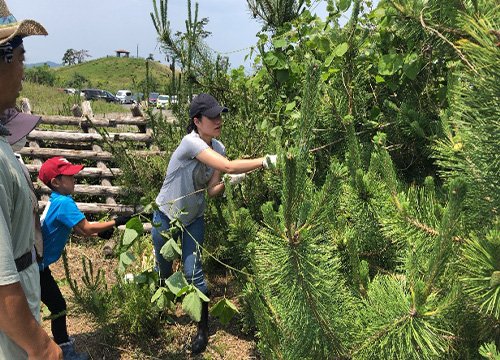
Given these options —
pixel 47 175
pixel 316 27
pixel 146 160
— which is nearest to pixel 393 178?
pixel 316 27

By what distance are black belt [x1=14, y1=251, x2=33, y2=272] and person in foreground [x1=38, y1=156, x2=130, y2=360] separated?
1.58 meters

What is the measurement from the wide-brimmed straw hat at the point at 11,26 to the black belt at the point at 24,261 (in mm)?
684

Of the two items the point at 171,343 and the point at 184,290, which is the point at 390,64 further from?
the point at 171,343

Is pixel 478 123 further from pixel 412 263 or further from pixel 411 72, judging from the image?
pixel 411 72

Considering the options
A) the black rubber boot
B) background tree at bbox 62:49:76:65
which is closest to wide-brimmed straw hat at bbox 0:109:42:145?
the black rubber boot

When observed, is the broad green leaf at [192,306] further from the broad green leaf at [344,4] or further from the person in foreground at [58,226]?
the broad green leaf at [344,4]

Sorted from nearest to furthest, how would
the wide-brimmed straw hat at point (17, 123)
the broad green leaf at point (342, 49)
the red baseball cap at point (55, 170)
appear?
the wide-brimmed straw hat at point (17, 123) → the broad green leaf at point (342, 49) → the red baseball cap at point (55, 170)

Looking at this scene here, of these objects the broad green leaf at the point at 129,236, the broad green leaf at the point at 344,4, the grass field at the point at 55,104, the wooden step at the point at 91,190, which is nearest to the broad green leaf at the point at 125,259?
the broad green leaf at the point at 129,236

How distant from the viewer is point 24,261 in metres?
1.38

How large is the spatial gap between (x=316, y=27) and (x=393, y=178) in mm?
1748

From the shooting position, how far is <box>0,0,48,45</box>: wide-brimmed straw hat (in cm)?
126

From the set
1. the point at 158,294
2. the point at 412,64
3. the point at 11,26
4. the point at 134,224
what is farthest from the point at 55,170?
the point at 412,64

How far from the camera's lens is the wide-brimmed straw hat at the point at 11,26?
49.6 inches

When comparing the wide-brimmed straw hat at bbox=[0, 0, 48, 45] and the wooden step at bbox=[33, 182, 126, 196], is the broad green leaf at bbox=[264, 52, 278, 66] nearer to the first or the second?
the wide-brimmed straw hat at bbox=[0, 0, 48, 45]
